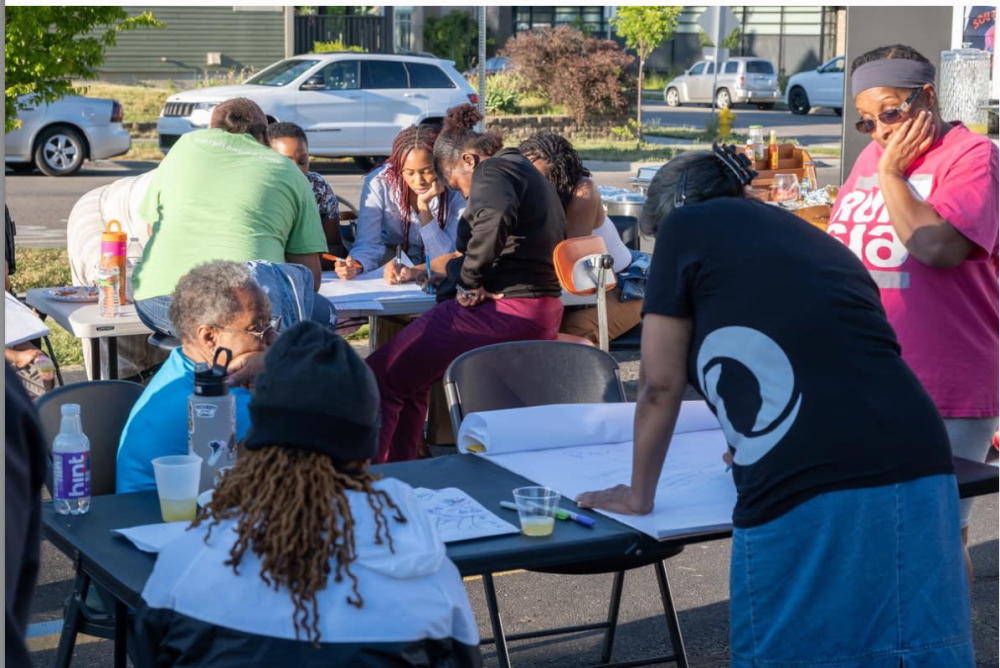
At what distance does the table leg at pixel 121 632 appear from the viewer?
9.23ft

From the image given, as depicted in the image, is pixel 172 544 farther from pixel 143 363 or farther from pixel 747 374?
pixel 143 363

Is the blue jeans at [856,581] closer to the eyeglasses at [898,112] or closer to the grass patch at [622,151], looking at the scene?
the eyeglasses at [898,112]

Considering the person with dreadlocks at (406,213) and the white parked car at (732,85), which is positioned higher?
the white parked car at (732,85)

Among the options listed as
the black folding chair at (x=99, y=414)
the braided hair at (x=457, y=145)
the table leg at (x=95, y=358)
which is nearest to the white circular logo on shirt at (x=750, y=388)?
the black folding chair at (x=99, y=414)

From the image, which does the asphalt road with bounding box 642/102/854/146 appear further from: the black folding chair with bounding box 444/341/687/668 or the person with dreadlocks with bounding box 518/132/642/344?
the black folding chair with bounding box 444/341/687/668

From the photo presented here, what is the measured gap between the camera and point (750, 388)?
262 centimetres

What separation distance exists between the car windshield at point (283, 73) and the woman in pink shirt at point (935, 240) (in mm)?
15766

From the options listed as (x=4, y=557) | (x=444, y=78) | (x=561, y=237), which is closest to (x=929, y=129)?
(x=561, y=237)

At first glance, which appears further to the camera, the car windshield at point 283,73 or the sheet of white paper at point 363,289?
the car windshield at point 283,73

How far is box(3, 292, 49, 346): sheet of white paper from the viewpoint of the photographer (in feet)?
16.1

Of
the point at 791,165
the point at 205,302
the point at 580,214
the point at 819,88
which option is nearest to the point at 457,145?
the point at 580,214

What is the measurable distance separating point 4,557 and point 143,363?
5338 mm

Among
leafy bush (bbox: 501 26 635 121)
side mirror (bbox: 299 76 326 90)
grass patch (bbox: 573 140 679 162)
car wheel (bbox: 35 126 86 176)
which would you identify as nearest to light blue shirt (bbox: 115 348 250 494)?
car wheel (bbox: 35 126 86 176)

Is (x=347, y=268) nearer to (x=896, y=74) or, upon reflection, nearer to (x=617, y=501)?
(x=896, y=74)
